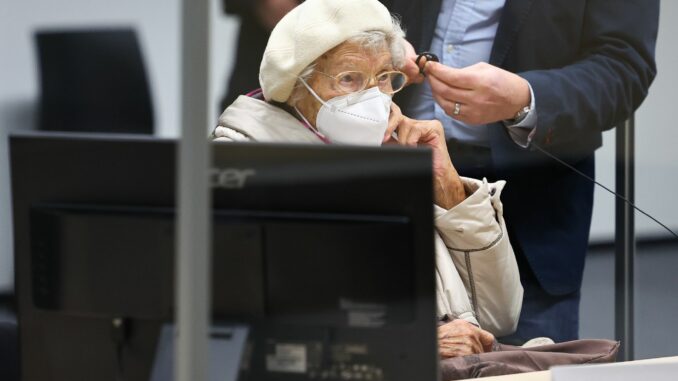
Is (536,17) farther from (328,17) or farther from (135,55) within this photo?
(135,55)

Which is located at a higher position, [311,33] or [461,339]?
[311,33]

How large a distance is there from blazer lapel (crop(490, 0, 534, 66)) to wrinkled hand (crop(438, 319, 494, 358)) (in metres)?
0.83

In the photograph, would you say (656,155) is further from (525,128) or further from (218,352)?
(218,352)

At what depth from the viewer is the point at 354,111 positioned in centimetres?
243

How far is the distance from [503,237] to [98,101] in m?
1.23

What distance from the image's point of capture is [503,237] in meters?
2.51

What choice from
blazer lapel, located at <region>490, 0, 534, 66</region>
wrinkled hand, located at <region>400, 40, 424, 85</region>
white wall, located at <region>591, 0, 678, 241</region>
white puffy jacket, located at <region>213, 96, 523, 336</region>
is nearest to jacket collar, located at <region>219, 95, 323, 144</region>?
white puffy jacket, located at <region>213, 96, 523, 336</region>

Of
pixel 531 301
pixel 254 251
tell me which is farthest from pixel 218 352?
pixel 531 301

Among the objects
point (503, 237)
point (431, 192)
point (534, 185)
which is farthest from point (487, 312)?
point (431, 192)

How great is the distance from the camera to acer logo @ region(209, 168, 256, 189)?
1349 millimetres

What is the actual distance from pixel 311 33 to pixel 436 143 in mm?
513

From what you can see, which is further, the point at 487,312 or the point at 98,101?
Result: the point at 98,101

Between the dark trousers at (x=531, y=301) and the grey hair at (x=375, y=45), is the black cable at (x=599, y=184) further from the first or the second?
the grey hair at (x=375, y=45)

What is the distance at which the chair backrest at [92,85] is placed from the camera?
307cm
